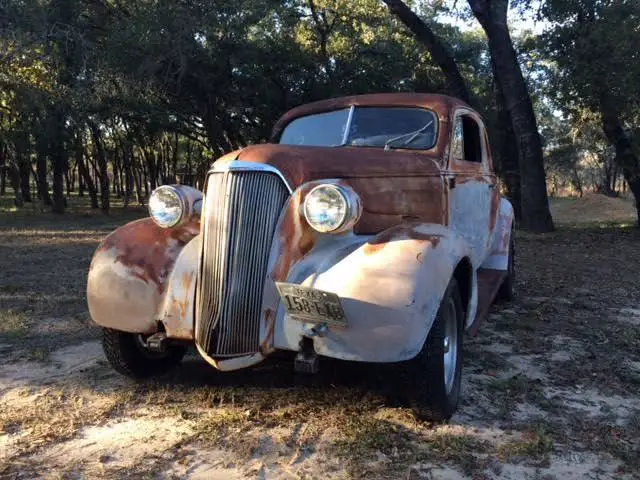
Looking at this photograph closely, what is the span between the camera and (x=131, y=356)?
3873 millimetres

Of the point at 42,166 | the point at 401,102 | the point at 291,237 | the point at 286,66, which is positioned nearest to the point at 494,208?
the point at 401,102

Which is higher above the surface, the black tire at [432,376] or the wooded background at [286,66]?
the wooded background at [286,66]

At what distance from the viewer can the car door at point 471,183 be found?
14.5ft

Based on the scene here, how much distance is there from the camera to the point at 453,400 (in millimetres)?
3414

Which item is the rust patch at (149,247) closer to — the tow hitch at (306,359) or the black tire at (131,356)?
the black tire at (131,356)

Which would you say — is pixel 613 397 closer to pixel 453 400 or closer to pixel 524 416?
pixel 524 416

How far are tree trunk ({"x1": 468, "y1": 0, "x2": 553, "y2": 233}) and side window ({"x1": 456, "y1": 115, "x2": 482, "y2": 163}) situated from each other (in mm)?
8799

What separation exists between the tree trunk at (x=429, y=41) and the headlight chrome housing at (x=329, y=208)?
12214mm

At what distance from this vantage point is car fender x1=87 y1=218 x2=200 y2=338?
3.38 m

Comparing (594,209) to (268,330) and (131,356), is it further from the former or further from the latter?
(268,330)

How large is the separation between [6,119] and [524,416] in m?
24.3

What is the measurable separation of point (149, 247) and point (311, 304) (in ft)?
4.03

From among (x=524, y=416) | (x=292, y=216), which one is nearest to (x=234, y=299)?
(x=292, y=216)

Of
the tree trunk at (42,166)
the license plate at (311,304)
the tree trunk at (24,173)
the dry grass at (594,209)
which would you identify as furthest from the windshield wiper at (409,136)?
the tree trunk at (24,173)
